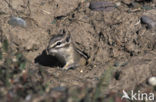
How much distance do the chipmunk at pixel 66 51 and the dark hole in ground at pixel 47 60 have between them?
0.78ft

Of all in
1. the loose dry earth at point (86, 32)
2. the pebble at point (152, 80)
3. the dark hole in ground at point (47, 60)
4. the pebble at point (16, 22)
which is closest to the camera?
the pebble at point (152, 80)

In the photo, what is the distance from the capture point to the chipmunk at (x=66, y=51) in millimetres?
6871

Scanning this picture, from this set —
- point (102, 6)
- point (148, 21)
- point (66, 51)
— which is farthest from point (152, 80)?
point (102, 6)

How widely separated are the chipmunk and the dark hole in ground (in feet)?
0.78

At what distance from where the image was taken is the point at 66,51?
24.6 feet

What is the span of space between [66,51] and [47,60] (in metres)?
0.81

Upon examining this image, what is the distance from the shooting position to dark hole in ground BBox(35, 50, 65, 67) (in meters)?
7.79

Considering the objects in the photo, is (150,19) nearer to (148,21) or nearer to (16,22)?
(148,21)

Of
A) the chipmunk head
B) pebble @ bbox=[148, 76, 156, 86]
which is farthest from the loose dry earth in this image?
pebble @ bbox=[148, 76, 156, 86]

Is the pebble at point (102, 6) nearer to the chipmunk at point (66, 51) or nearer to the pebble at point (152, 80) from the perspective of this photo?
the chipmunk at point (66, 51)

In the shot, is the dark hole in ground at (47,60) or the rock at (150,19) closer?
the rock at (150,19)

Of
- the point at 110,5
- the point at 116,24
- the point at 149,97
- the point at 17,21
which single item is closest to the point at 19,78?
the point at 149,97

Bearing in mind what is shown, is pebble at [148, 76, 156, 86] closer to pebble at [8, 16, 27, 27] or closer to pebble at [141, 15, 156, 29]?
pebble at [141, 15, 156, 29]

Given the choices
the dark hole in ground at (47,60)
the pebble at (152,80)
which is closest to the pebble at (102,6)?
the dark hole in ground at (47,60)
